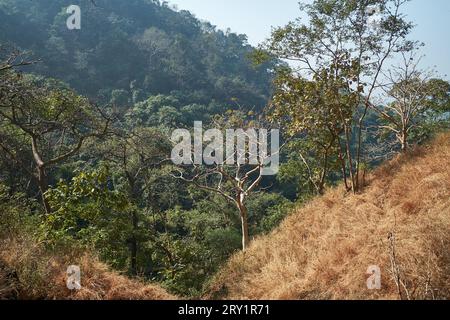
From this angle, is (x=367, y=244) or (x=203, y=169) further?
(x=203, y=169)

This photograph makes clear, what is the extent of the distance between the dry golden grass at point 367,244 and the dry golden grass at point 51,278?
1.73 m

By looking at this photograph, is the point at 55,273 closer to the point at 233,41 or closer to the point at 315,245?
the point at 315,245

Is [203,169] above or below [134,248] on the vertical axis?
above

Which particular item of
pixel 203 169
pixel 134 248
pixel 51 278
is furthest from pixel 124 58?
pixel 51 278

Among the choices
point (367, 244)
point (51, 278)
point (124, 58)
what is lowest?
point (51, 278)

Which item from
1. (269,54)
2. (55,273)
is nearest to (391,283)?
(55,273)

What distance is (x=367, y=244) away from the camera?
520cm

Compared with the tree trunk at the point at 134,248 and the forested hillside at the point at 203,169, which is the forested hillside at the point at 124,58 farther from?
the tree trunk at the point at 134,248

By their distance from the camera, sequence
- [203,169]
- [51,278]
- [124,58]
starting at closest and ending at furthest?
[51,278]
[203,169]
[124,58]

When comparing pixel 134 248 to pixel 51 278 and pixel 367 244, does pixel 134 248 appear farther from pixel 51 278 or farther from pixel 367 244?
pixel 367 244

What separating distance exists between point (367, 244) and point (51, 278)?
3984mm

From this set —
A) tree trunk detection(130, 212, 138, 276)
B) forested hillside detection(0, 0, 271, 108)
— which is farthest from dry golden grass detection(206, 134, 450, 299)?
forested hillside detection(0, 0, 271, 108)
